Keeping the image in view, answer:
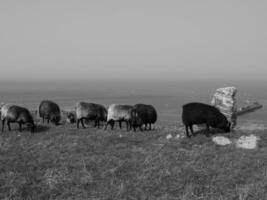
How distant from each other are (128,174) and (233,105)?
13.7 metres

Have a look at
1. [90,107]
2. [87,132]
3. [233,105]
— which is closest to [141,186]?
[87,132]

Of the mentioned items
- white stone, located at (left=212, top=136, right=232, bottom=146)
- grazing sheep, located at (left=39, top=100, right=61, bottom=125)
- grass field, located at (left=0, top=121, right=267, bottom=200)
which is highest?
grazing sheep, located at (left=39, top=100, right=61, bottom=125)

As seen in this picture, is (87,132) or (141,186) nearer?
(141,186)

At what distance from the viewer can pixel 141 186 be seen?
34.2 feet

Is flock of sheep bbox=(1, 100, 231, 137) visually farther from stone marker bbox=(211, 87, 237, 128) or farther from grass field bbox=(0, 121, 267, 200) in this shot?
stone marker bbox=(211, 87, 237, 128)

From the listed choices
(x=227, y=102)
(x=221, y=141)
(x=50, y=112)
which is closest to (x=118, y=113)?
(x=50, y=112)

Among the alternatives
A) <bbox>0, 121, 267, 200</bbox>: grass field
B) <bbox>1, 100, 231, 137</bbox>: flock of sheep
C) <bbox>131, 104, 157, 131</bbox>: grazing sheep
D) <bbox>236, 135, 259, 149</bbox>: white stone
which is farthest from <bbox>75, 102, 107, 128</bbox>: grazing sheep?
<bbox>236, 135, 259, 149</bbox>: white stone

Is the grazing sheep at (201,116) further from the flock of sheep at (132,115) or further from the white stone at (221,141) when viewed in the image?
the white stone at (221,141)

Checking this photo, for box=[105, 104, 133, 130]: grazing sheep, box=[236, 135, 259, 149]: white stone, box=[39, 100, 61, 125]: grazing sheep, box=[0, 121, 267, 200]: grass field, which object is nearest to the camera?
box=[0, 121, 267, 200]: grass field

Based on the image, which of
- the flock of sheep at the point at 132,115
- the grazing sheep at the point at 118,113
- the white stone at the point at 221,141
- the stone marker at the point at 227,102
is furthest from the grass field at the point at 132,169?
the stone marker at the point at 227,102

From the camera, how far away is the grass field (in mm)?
9961

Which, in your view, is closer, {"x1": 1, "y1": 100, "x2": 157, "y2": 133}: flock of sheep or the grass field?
the grass field

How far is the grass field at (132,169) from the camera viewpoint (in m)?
9.96

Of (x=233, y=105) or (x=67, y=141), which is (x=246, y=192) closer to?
(x=67, y=141)
